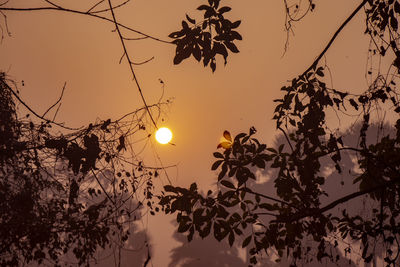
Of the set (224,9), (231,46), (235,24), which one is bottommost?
(231,46)

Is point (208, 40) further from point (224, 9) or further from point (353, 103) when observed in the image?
point (353, 103)

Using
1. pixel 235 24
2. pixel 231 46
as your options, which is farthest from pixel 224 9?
pixel 231 46

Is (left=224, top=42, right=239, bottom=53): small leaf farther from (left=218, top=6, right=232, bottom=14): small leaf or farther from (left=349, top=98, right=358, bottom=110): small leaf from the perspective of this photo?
(left=349, top=98, right=358, bottom=110): small leaf

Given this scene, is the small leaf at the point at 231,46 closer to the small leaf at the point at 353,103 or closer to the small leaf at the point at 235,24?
the small leaf at the point at 235,24

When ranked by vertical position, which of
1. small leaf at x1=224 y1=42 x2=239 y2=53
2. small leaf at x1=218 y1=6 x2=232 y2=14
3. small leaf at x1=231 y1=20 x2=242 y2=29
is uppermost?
small leaf at x1=218 y1=6 x2=232 y2=14

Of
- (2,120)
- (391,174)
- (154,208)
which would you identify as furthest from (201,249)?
(391,174)

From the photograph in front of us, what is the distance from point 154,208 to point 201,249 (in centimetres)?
1662

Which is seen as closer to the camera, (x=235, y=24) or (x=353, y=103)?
(x=235, y=24)

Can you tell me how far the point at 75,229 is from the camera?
607 cm

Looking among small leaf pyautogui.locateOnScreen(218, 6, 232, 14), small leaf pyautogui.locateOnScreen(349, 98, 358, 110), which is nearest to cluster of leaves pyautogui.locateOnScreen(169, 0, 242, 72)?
small leaf pyautogui.locateOnScreen(218, 6, 232, 14)

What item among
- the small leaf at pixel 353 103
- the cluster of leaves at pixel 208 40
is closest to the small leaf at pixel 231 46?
the cluster of leaves at pixel 208 40

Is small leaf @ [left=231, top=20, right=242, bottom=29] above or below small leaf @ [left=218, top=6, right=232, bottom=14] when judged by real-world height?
below

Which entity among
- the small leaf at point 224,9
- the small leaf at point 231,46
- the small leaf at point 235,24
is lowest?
the small leaf at point 231,46

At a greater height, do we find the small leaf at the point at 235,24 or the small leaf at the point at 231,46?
the small leaf at the point at 235,24
